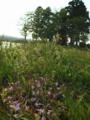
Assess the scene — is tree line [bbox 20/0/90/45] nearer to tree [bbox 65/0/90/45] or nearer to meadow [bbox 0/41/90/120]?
tree [bbox 65/0/90/45]

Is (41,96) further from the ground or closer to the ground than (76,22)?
closer to the ground

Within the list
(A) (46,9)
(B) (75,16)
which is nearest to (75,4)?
(B) (75,16)

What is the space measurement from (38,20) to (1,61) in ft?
190

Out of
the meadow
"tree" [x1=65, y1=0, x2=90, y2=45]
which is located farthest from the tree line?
the meadow

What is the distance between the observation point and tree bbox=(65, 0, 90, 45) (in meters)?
55.5

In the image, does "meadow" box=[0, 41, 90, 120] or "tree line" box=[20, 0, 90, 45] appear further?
"tree line" box=[20, 0, 90, 45]

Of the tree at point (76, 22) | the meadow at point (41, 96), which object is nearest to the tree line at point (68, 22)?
the tree at point (76, 22)

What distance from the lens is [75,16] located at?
190ft

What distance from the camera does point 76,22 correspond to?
5491cm

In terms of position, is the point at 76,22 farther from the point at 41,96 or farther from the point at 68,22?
the point at 41,96

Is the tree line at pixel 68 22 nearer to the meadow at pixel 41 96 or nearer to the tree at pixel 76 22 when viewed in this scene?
the tree at pixel 76 22

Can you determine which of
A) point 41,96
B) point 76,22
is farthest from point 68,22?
point 41,96

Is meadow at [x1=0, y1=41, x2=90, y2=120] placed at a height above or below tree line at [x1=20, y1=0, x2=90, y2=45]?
below

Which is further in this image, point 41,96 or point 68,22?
point 68,22
